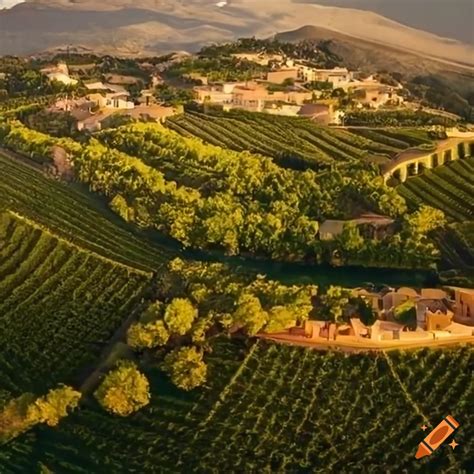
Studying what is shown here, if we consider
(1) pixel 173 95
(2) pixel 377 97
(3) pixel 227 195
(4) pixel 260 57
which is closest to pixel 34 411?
(3) pixel 227 195

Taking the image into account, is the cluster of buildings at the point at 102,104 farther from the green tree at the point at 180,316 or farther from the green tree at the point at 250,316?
the green tree at the point at 250,316

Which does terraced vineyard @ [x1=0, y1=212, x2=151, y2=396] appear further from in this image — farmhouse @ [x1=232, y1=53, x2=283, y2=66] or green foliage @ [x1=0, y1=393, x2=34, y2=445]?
farmhouse @ [x1=232, y1=53, x2=283, y2=66]

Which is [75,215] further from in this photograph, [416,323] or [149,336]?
[416,323]

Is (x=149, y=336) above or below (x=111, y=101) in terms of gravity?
below

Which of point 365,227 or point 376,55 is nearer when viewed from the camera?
point 365,227

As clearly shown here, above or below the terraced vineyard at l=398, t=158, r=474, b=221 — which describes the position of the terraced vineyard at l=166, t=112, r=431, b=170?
above

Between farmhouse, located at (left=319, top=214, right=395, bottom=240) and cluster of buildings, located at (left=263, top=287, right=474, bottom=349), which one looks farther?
farmhouse, located at (left=319, top=214, right=395, bottom=240)

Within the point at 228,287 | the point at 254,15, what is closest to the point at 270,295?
the point at 228,287

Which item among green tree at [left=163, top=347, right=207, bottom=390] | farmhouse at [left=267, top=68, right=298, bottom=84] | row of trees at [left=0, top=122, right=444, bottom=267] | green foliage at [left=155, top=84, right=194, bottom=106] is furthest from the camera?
farmhouse at [left=267, top=68, right=298, bottom=84]

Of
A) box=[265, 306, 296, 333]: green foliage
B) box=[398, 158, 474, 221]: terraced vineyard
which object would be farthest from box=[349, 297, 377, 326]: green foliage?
box=[398, 158, 474, 221]: terraced vineyard
